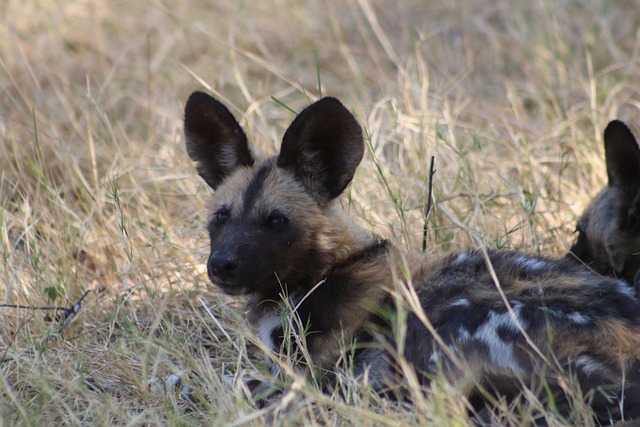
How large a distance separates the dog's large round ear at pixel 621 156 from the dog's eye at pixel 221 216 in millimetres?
2000

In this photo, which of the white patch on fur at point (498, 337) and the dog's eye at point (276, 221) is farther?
the dog's eye at point (276, 221)

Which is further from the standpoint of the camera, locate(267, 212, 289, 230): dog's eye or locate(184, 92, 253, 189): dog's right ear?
locate(184, 92, 253, 189): dog's right ear

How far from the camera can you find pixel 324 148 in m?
3.68

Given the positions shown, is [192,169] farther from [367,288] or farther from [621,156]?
[621,156]

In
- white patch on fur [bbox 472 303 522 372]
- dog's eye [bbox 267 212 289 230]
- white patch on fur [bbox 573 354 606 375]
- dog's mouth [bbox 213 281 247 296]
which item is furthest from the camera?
dog's eye [bbox 267 212 289 230]

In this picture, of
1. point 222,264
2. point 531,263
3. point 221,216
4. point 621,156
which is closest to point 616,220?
point 621,156

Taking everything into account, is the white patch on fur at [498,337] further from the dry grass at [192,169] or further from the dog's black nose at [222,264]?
the dog's black nose at [222,264]

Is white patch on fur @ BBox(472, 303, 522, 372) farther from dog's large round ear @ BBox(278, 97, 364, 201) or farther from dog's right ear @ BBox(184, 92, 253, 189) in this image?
dog's right ear @ BBox(184, 92, 253, 189)

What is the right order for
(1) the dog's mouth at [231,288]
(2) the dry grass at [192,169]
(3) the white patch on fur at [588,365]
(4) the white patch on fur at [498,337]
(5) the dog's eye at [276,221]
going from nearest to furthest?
(3) the white patch on fur at [588,365]
(4) the white patch on fur at [498,337]
(2) the dry grass at [192,169]
(1) the dog's mouth at [231,288]
(5) the dog's eye at [276,221]

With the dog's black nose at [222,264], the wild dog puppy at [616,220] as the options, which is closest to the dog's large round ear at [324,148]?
the dog's black nose at [222,264]

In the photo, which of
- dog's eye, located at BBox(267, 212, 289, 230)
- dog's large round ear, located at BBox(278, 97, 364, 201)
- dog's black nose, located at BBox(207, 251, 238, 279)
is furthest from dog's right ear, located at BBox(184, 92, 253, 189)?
dog's black nose, located at BBox(207, 251, 238, 279)

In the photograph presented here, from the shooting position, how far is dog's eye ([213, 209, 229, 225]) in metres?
3.69

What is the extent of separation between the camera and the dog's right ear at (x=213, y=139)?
3.78 m

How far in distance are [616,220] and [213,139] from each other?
2090mm
